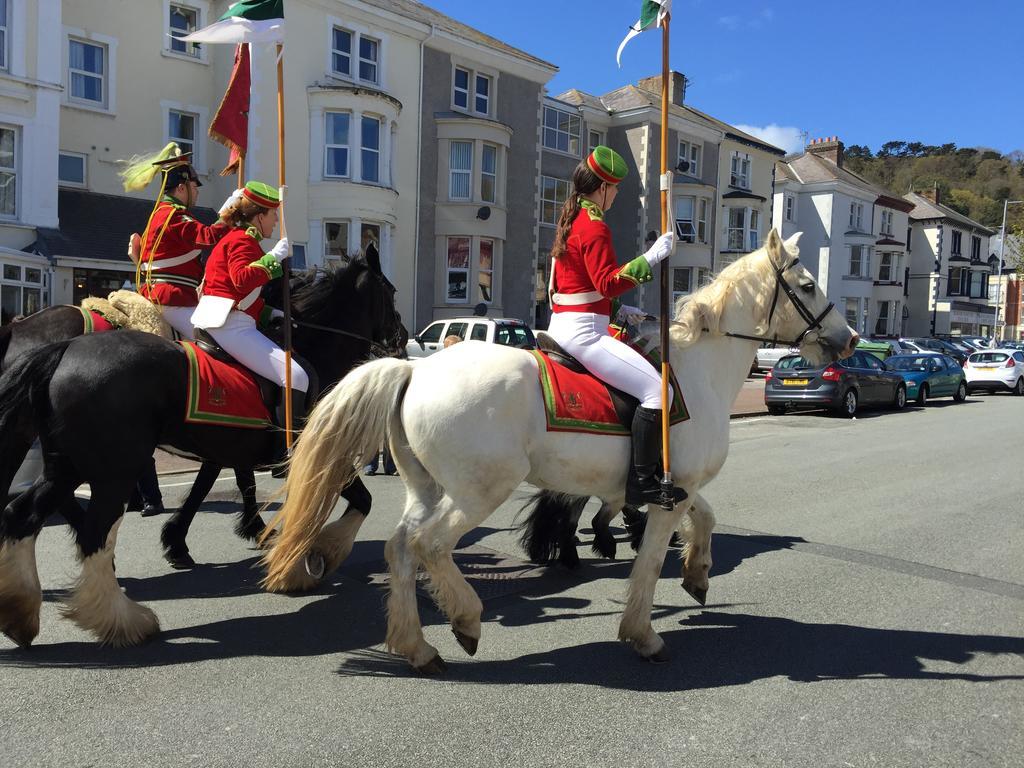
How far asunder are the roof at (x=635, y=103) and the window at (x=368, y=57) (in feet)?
37.3

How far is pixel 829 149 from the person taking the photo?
171 feet

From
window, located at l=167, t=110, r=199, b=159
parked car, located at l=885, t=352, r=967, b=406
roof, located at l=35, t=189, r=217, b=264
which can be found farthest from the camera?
window, located at l=167, t=110, r=199, b=159

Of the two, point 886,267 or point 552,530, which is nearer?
point 552,530

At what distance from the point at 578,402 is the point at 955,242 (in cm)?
7087

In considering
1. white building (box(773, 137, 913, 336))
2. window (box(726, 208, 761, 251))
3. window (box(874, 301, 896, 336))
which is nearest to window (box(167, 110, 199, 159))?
window (box(726, 208, 761, 251))

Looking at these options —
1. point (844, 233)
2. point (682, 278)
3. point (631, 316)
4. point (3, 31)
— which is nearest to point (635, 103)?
point (682, 278)

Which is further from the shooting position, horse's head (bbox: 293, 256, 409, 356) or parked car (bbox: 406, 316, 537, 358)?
parked car (bbox: 406, 316, 537, 358)

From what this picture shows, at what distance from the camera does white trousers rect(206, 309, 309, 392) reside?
5.02 m

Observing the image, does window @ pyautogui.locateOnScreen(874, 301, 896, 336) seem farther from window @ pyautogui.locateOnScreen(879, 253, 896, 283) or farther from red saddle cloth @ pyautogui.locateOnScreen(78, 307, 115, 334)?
red saddle cloth @ pyautogui.locateOnScreen(78, 307, 115, 334)

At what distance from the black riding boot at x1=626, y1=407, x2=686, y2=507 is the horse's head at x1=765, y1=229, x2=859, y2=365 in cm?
115

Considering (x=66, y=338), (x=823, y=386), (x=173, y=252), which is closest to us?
(x=66, y=338)

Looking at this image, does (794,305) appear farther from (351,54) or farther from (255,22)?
(351,54)

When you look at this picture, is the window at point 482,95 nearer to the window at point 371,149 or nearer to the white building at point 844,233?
the window at point 371,149

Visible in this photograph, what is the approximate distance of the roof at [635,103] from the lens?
35156mm
